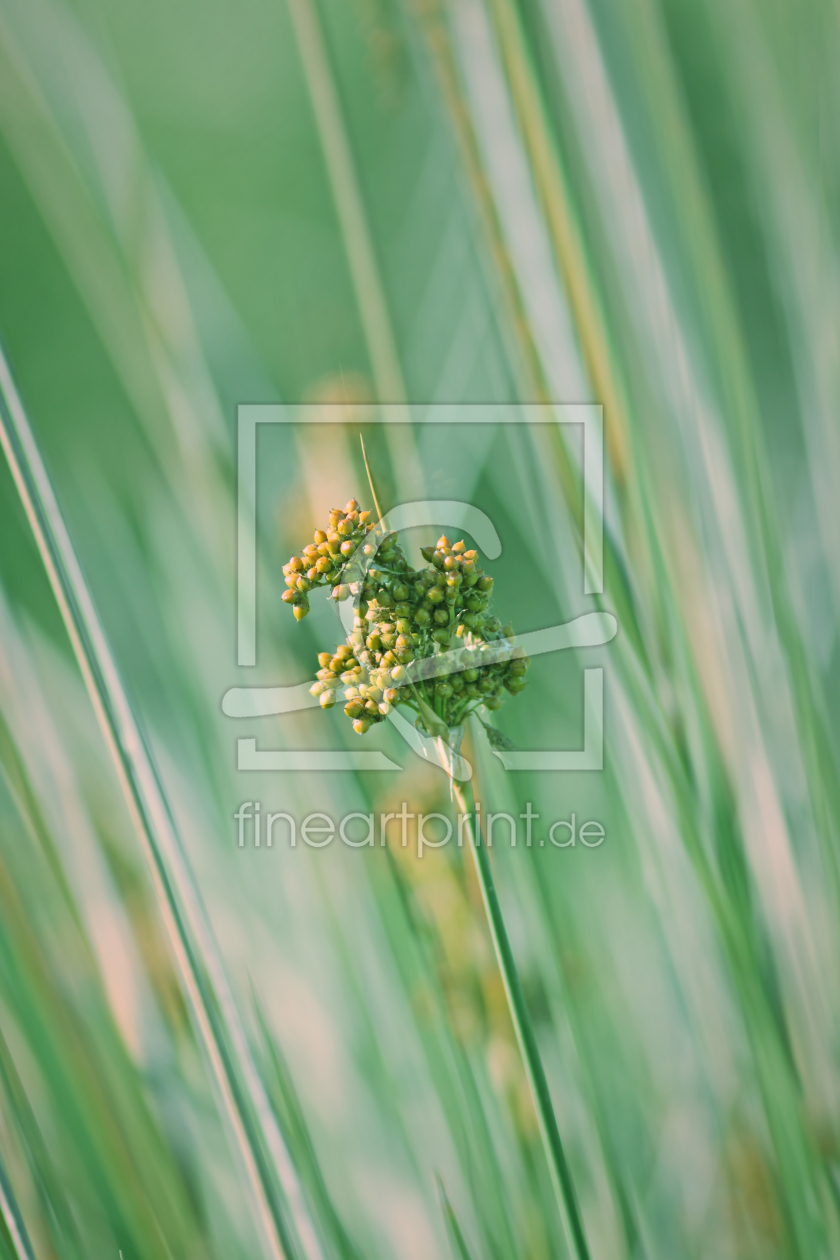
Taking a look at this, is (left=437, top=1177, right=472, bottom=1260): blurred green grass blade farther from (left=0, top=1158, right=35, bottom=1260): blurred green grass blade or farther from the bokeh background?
(left=0, top=1158, right=35, bottom=1260): blurred green grass blade

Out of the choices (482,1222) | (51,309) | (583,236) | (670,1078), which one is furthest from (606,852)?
(51,309)

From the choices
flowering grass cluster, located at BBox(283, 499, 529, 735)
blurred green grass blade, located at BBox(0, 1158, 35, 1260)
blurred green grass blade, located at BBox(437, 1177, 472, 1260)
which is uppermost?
flowering grass cluster, located at BBox(283, 499, 529, 735)

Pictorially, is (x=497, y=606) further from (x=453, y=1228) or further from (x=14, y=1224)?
(x=14, y=1224)

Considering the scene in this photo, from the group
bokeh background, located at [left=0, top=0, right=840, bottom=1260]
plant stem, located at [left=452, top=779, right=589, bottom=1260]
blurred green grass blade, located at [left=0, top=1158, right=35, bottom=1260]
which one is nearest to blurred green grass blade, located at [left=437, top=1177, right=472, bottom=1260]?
bokeh background, located at [left=0, top=0, right=840, bottom=1260]

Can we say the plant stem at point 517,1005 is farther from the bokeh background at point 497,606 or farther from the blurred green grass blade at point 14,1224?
the blurred green grass blade at point 14,1224
